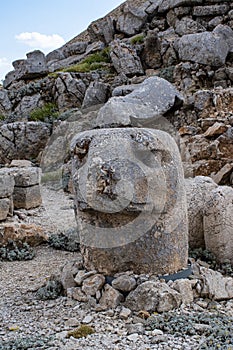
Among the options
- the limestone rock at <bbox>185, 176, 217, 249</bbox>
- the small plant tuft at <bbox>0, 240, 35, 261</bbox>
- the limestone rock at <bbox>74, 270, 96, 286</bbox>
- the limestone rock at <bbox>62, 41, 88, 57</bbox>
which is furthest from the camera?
the limestone rock at <bbox>62, 41, 88, 57</bbox>

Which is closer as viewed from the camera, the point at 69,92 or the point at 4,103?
the point at 69,92

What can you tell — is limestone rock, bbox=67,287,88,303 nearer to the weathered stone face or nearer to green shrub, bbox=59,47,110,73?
the weathered stone face

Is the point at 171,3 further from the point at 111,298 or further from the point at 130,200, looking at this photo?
the point at 111,298

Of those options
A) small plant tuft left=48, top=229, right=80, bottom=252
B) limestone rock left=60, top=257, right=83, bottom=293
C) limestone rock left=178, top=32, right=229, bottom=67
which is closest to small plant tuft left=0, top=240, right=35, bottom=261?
small plant tuft left=48, top=229, right=80, bottom=252

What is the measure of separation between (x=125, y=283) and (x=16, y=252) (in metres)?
3.19


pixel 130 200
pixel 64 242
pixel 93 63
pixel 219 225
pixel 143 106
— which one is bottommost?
pixel 64 242

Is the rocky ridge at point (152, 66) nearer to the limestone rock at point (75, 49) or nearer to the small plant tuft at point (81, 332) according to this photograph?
the limestone rock at point (75, 49)

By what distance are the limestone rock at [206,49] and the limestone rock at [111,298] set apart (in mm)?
15749

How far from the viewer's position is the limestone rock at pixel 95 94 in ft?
63.9

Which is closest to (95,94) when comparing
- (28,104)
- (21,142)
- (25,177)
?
(28,104)

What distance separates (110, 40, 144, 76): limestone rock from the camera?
71.9ft

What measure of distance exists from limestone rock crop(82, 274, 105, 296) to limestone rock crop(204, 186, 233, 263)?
6.47 ft

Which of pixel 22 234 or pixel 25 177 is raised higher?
pixel 25 177

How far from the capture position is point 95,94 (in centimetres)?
1961
